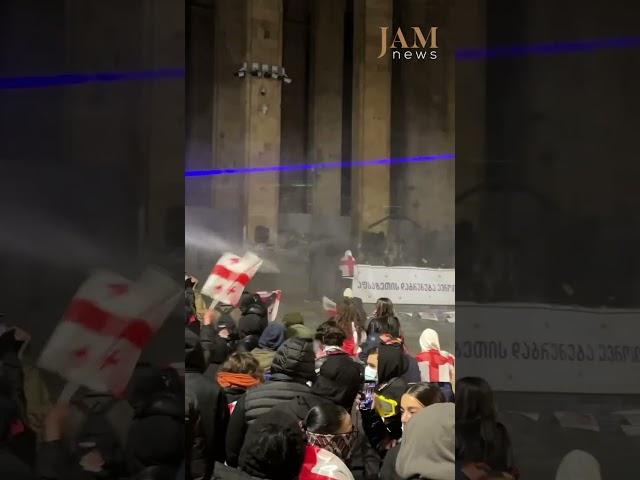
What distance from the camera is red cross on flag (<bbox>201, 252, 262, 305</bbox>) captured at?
6.95m

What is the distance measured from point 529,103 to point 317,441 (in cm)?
231

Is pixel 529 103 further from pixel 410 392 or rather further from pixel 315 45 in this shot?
A: pixel 315 45

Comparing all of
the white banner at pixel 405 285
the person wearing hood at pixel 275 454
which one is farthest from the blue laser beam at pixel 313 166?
the person wearing hood at pixel 275 454

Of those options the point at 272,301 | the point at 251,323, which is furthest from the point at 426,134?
the point at 251,323

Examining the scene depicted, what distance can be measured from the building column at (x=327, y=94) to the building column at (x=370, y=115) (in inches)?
12.1

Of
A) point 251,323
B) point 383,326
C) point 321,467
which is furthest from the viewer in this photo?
point 251,323

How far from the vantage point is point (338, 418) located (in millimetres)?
3283

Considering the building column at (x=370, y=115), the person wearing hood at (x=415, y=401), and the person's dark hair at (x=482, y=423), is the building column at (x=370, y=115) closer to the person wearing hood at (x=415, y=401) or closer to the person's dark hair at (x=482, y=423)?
the person wearing hood at (x=415, y=401)

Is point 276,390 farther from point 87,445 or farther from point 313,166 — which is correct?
point 313,166

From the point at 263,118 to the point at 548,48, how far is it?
7610 millimetres

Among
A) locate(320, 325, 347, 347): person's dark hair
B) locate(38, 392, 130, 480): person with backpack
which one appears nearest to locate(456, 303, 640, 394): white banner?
locate(38, 392, 130, 480): person with backpack

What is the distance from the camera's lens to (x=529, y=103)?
4.46 feet

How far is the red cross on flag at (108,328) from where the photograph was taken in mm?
1495

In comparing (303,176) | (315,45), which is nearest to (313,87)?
(315,45)
